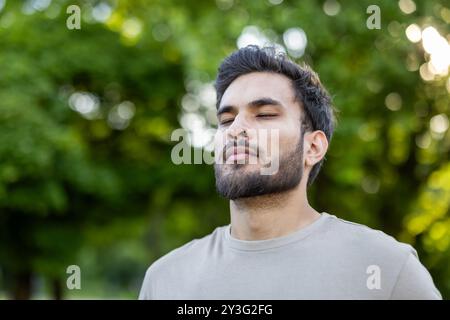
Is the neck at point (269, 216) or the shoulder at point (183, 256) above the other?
the neck at point (269, 216)

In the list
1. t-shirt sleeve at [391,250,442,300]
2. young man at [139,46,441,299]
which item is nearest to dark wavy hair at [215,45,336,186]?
young man at [139,46,441,299]

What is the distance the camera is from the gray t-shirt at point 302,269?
8.48 feet

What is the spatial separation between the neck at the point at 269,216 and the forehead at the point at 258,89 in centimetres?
46

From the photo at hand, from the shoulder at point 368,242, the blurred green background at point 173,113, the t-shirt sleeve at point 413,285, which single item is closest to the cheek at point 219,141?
the shoulder at point 368,242

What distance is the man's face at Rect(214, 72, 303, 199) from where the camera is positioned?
290cm

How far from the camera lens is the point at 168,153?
18.0 meters

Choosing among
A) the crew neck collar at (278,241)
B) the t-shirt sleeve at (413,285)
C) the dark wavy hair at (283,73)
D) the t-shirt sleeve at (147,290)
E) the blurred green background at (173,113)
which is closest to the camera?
the t-shirt sleeve at (413,285)

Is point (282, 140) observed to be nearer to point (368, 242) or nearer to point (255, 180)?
point (255, 180)

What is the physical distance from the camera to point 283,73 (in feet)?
10.5

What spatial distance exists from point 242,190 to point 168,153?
15251 millimetres

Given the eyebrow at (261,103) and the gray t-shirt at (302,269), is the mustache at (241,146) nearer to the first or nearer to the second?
the eyebrow at (261,103)

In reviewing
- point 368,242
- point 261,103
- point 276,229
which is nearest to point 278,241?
point 276,229
